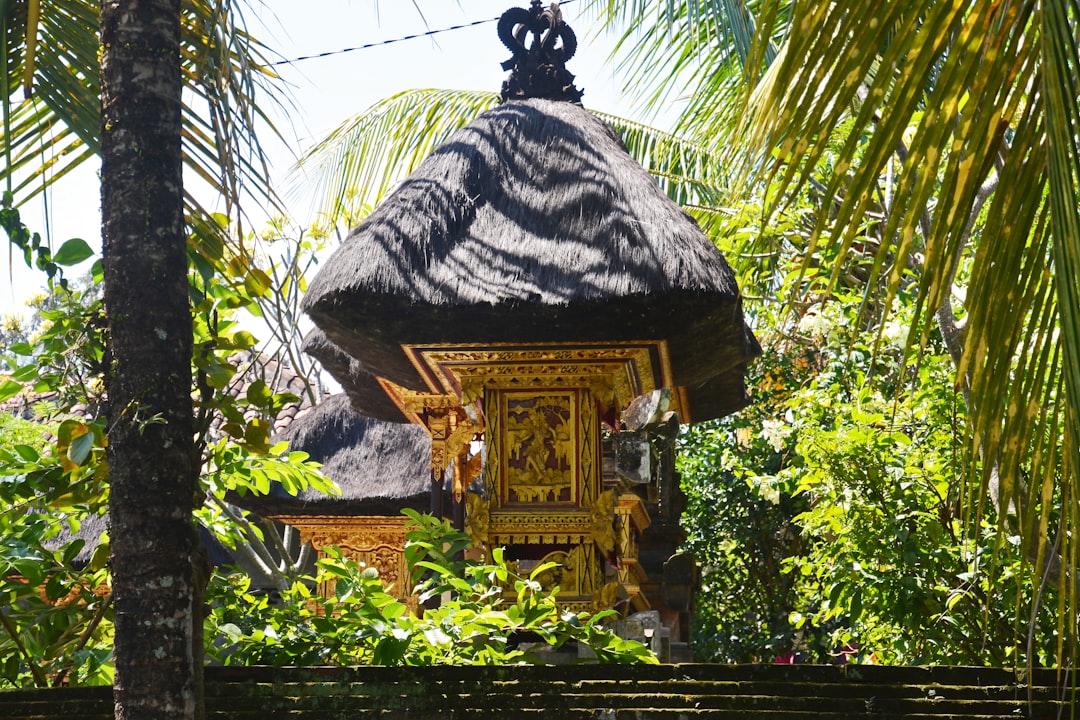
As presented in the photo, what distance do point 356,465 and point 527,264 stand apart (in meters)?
5.68

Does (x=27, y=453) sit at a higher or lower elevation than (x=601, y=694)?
higher

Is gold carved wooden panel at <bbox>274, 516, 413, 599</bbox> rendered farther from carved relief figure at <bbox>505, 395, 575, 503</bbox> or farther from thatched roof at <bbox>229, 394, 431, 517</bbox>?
carved relief figure at <bbox>505, 395, 575, 503</bbox>

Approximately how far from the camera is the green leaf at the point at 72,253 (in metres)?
3.51

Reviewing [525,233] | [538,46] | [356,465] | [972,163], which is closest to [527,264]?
[525,233]

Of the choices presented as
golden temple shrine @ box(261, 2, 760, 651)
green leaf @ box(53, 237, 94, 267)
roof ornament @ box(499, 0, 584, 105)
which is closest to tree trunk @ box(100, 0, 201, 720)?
green leaf @ box(53, 237, 94, 267)

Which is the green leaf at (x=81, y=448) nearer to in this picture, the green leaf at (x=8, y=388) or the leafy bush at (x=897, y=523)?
the green leaf at (x=8, y=388)

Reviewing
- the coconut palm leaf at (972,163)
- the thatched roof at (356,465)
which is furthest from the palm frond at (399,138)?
the coconut palm leaf at (972,163)

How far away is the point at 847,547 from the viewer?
20.4 feet

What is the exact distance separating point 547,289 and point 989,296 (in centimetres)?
365

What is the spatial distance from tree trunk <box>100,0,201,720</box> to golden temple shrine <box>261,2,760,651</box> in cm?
257

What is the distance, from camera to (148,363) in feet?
9.14

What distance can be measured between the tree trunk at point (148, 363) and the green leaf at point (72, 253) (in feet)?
2.24

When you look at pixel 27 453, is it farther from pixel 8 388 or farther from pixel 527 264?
pixel 527 264

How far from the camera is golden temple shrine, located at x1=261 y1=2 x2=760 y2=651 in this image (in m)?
5.52
